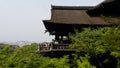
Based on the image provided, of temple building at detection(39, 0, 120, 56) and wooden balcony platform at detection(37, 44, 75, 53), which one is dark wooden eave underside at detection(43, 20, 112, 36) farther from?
wooden balcony platform at detection(37, 44, 75, 53)

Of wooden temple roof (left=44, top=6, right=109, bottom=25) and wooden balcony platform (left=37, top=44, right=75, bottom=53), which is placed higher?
wooden temple roof (left=44, top=6, right=109, bottom=25)

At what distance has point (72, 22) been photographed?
21703mm

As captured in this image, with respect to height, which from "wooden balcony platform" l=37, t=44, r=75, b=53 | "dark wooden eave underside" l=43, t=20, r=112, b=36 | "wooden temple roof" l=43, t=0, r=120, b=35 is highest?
"wooden temple roof" l=43, t=0, r=120, b=35

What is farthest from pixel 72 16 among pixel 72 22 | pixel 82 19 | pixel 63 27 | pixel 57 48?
pixel 57 48

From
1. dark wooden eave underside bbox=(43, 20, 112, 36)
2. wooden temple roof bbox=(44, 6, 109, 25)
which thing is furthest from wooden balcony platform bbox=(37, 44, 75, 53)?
wooden temple roof bbox=(44, 6, 109, 25)

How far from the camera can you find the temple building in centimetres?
2073

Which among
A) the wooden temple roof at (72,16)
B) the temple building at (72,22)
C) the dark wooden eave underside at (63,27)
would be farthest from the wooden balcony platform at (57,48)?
the wooden temple roof at (72,16)

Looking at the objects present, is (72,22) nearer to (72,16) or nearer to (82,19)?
(82,19)

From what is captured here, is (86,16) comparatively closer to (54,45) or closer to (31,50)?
(54,45)

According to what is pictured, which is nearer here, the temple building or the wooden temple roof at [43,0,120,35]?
the temple building

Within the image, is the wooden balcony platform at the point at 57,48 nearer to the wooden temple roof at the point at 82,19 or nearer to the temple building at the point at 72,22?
the temple building at the point at 72,22

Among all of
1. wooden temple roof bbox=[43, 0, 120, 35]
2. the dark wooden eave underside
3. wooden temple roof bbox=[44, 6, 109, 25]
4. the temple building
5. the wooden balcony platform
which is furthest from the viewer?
wooden temple roof bbox=[44, 6, 109, 25]

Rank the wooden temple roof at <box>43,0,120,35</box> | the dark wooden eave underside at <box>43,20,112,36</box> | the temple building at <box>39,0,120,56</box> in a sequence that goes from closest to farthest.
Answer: the temple building at <box>39,0,120,56</box> → the wooden temple roof at <box>43,0,120,35</box> → the dark wooden eave underside at <box>43,20,112,36</box>

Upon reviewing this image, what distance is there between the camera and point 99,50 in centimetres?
1677
